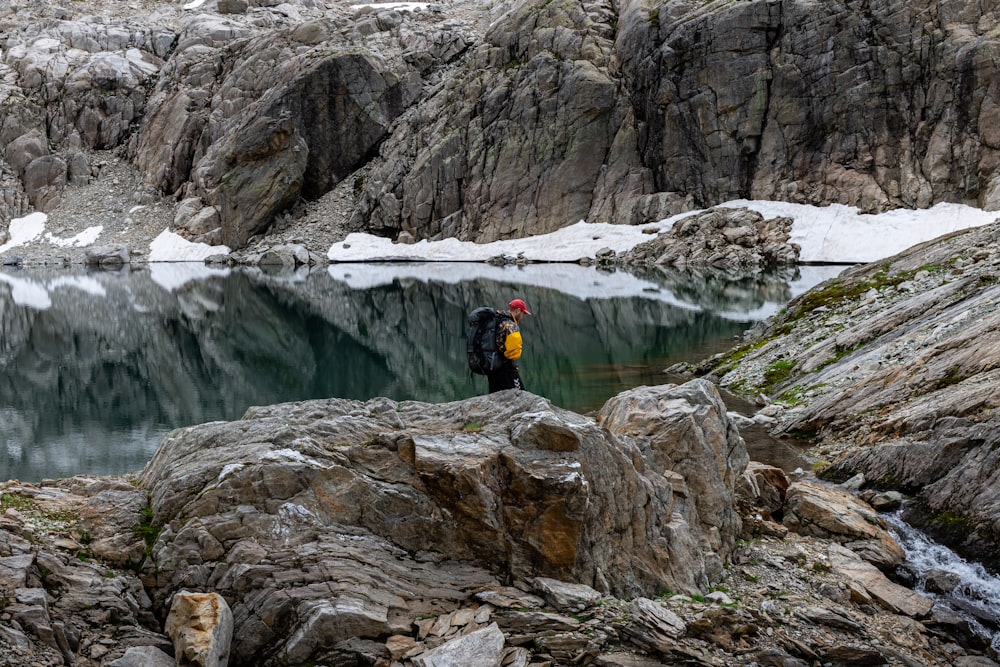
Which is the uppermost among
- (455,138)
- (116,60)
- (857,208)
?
(116,60)

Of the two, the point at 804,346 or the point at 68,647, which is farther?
the point at 804,346

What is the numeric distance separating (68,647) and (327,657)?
7.73ft

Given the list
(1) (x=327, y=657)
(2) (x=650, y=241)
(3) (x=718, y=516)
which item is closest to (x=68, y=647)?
(1) (x=327, y=657)

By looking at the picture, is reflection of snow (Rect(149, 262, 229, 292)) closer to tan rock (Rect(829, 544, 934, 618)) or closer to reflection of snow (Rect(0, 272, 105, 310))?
reflection of snow (Rect(0, 272, 105, 310))

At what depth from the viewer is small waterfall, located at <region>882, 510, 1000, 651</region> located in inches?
388

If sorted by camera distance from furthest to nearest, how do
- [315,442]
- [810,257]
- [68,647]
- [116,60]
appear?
[116,60] < [810,257] < [315,442] < [68,647]

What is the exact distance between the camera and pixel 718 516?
36.2ft

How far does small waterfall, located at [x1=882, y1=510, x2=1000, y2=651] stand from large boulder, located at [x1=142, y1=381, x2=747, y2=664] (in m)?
3.31

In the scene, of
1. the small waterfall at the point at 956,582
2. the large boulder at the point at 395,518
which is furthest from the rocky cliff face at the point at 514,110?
the large boulder at the point at 395,518

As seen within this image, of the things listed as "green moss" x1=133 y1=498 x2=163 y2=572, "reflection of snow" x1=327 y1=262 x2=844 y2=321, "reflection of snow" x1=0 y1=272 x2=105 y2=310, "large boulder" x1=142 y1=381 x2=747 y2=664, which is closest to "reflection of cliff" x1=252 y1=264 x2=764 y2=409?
"reflection of snow" x1=327 y1=262 x2=844 y2=321

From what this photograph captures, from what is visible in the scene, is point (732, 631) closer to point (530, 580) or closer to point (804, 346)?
point (530, 580)

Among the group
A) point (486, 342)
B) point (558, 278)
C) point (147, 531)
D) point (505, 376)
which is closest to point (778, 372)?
point (505, 376)

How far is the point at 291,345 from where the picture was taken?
1731 inches

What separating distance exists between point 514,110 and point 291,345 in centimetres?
7197
